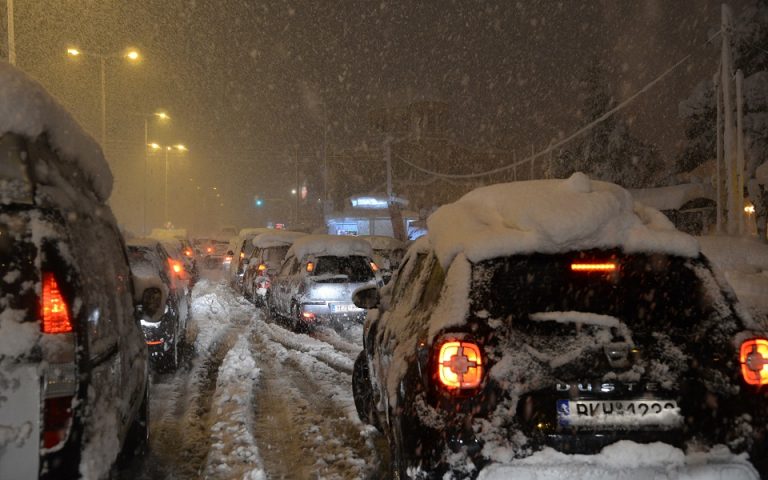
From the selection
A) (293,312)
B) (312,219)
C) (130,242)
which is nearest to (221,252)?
(293,312)

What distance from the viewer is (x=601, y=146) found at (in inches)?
1967

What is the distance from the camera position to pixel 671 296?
365cm

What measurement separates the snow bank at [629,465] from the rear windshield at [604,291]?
57 centimetres

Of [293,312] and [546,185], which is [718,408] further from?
[293,312]

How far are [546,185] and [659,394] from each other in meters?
1.43

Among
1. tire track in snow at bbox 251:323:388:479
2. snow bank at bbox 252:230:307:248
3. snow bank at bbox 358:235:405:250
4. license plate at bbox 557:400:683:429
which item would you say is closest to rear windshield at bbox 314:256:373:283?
tire track in snow at bbox 251:323:388:479

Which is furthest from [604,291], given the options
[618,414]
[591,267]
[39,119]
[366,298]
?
[39,119]

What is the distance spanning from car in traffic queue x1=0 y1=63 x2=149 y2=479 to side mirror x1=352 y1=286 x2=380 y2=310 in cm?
214

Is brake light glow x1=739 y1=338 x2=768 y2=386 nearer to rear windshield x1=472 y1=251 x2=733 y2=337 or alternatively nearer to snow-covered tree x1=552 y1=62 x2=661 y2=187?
rear windshield x1=472 y1=251 x2=733 y2=337

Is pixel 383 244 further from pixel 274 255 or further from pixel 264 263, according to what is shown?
pixel 264 263

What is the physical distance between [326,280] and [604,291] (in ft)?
33.8

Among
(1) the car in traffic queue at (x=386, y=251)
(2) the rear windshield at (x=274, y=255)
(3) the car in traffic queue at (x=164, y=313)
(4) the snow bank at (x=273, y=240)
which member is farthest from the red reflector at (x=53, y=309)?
(4) the snow bank at (x=273, y=240)

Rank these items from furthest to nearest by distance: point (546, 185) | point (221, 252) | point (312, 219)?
point (312, 219) < point (221, 252) < point (546, 185)

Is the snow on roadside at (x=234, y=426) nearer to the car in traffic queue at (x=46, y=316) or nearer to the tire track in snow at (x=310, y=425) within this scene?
the tire track in snow at (x=310, y=425)
